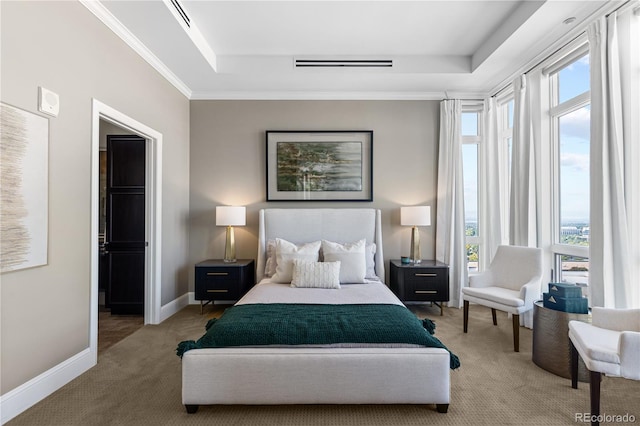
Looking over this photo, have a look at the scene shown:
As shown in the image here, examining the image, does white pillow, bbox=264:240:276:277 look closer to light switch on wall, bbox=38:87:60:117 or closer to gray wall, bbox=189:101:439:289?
gray wall, bbox=189:101:439:289

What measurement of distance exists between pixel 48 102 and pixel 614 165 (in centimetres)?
423

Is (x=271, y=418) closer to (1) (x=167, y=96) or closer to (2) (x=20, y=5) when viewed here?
A: (2) (x=20, y=5)

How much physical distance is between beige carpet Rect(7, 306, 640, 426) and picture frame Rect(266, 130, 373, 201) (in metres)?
2.42

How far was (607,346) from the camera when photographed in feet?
6.56

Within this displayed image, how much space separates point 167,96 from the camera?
157 inches

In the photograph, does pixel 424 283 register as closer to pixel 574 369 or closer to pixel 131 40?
pixel 574 369

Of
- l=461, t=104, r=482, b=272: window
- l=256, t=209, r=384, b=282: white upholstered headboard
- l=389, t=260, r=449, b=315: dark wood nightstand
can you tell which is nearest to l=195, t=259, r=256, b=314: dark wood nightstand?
l=256, t=209, r=384, b=282: white upholstered headboard

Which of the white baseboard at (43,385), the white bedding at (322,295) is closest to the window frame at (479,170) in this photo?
the white bedding at (322,295)

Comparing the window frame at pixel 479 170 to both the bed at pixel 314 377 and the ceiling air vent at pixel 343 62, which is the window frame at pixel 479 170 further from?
the bed at pixel 314 377

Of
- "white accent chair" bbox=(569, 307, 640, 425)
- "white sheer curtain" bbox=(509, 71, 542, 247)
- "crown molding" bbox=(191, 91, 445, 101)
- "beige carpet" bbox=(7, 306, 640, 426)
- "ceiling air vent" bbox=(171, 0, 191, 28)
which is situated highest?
"ceiling air vent" bbox=(171, 0, 191, 28)

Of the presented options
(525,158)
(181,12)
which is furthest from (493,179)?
(181,12)

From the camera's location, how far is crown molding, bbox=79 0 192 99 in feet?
8.82

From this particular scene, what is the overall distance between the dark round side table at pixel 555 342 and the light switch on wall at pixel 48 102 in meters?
4.09

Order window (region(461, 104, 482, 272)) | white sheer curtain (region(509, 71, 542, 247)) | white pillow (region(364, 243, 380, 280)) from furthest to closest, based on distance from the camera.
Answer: window (region(461, 104, 482, 272))
white pillow (region(364, 243, 380, 280))
white sheer curtain (region(509, 71, 542, 247))
